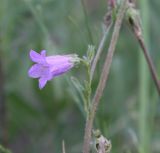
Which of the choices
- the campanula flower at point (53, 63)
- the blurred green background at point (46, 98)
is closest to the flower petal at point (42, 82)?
the campanula flower at point (53, 63)

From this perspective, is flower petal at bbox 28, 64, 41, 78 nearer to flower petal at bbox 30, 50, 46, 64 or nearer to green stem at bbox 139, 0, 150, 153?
flower petal at bbox 30, 50, 46, 64

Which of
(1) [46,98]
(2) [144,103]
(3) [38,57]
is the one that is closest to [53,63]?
(3) [38,57]

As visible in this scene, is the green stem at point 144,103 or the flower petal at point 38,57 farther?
the green stem at point 144,103

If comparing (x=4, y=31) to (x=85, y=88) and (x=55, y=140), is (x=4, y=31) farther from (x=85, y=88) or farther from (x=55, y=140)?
(x=85, y=88)

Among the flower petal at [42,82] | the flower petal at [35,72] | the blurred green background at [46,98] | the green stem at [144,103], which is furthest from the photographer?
the blurred green background at [46,98]

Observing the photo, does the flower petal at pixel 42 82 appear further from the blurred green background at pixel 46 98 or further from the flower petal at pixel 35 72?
the blurred green background at pixel 46 98

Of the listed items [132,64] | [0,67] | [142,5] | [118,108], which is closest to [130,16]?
[142,5]

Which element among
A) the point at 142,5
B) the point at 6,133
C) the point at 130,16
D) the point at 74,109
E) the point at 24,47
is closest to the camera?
the point at 130,16

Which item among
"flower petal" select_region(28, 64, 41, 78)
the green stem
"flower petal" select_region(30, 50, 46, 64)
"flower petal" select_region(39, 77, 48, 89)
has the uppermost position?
"flower petal" select_region(30, 50, 46, 64)

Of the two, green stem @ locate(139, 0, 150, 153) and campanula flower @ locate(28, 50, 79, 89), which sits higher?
campanula flower @ locate(28, 50, 79, 89)

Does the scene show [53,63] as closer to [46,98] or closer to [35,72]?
[35,72]

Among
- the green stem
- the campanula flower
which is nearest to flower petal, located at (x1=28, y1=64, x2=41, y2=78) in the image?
the campanula flower
